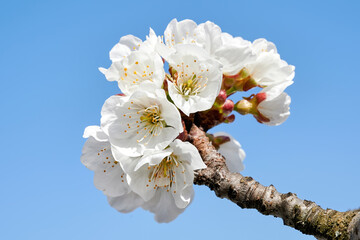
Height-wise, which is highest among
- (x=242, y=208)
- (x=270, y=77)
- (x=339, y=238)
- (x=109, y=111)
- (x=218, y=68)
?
(x=270, y=77)

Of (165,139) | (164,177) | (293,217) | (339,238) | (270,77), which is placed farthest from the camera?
A: (270,77)

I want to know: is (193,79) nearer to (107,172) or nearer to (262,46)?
(262,46)

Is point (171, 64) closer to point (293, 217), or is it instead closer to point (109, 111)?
point (109, 111)

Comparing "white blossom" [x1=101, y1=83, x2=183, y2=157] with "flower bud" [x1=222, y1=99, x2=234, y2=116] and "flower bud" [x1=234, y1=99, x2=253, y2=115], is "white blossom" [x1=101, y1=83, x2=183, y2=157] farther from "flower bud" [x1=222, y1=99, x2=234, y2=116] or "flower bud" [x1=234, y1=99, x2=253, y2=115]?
"flower bud" [x1=234, y1=99, x2=253, y2=115]

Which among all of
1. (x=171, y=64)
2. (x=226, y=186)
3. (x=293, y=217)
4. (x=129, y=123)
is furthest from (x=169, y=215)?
(x=171, y=64)

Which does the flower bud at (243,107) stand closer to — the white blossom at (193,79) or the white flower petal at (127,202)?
the white blossom at (193,79)

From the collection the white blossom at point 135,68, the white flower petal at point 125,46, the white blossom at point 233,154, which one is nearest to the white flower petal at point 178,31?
the white blossom at point 135,68

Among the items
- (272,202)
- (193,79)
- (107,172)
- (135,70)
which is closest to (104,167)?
(107,172)
